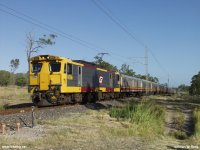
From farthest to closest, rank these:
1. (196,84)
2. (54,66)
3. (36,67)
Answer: (196,84) < (36,67) < (54,66)

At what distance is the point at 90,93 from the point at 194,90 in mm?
105633

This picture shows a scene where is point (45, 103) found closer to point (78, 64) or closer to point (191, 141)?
point (78, 64)

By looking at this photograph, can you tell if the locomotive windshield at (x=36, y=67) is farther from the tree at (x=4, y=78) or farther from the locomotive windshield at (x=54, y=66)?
the tree at (x=4, y=78)

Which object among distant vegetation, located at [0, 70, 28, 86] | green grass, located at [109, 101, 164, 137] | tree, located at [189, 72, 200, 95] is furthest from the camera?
tree, located at [189, 72, 200, 95]

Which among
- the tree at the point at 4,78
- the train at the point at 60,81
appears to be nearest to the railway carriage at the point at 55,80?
the train at the point at 60,81

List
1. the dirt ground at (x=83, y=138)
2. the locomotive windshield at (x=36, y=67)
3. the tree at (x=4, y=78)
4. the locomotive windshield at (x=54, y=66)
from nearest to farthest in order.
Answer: the dirt ground at (x=83, y=138), the locomotive windshield at (x=54, y=66), the locomotive windshield at (x=36, y=67), the tree at (x=4, y=78)

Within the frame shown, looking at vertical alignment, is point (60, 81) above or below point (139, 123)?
above

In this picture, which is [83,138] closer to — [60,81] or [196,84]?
[60,81]

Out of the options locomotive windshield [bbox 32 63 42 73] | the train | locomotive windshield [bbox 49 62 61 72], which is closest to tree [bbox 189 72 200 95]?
the train

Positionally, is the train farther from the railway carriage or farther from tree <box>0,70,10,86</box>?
tree <box>0,70,10,86</box>

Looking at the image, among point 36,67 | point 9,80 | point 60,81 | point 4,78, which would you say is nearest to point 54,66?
point 60,81

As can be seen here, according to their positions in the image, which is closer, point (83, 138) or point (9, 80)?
point (83, 138)

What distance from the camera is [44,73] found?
23438mm

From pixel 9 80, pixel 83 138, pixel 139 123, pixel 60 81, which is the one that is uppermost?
pixel 9 80
